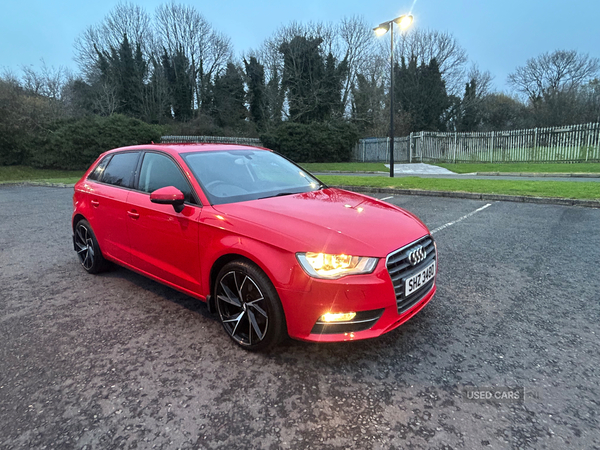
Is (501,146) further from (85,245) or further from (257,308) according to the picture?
(257,308)

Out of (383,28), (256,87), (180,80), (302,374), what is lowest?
(302,374)

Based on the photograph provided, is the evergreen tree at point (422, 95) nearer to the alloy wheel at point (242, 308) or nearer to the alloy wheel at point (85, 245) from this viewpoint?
→ the alloy wheel at point (85, 245)

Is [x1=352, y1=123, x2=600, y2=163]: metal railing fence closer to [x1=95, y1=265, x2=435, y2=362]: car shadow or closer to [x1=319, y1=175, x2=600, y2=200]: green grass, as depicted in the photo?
[x1=319, y1=175, x2=600, y2=200]: green grass

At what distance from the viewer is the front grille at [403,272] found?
2.49 metres

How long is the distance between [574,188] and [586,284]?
25.2 ft

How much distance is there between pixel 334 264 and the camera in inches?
94.0

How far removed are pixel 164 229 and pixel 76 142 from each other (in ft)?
71.7

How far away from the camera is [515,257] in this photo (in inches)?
189

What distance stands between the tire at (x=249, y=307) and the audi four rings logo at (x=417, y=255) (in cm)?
100

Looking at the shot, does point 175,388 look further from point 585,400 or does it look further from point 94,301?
point 585,400

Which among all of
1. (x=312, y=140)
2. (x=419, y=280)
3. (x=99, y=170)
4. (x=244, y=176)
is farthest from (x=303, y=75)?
(x=419, y=280)

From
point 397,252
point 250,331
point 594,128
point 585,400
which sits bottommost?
point 585,400

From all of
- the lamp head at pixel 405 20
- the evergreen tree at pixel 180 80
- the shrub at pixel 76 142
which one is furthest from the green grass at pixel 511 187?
the evergreen tree at pixel 180 80

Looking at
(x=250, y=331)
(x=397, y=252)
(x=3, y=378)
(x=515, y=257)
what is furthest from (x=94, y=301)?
(x=515, y=257)
